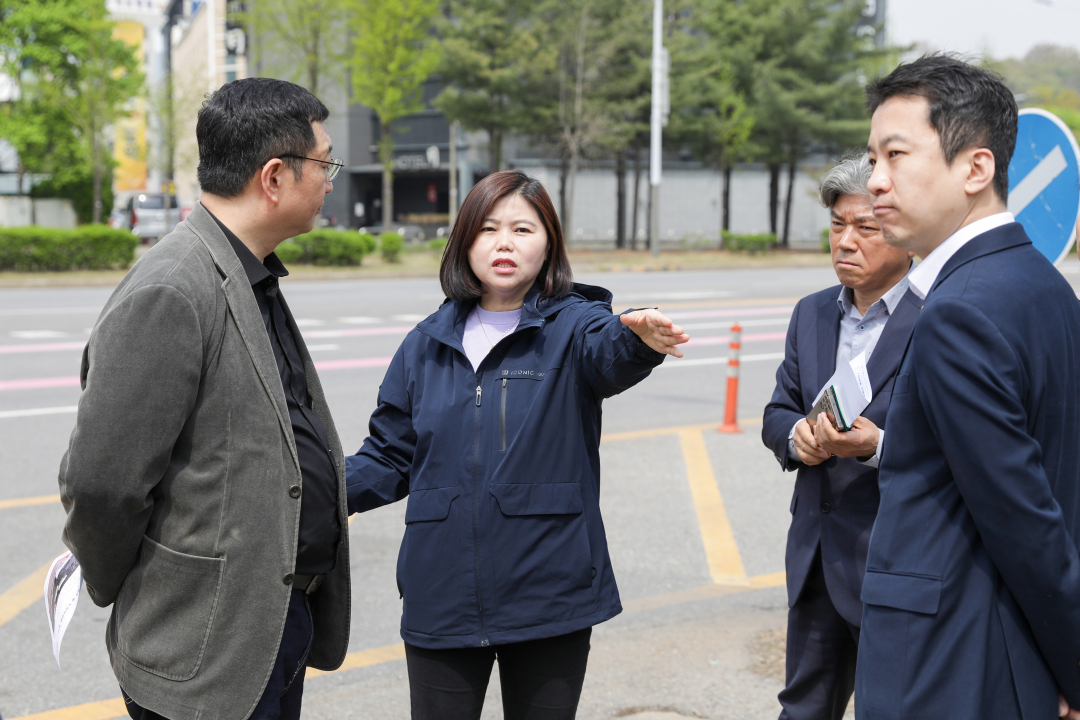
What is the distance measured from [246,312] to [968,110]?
1.50 meters

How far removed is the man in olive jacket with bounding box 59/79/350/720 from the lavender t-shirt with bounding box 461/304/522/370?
0.51m

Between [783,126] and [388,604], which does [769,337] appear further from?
Answer: [783,126]

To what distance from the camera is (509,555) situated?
2.36 m

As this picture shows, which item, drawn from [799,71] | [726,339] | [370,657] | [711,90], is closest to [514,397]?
[370,657]

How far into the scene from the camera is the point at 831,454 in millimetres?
2506

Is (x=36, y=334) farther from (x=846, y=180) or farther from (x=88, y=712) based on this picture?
(x=846, y=180)

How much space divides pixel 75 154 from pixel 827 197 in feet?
108

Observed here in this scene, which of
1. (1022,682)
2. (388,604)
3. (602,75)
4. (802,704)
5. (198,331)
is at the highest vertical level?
(602,75)

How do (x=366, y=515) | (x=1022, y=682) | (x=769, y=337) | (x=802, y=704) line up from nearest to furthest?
(x=1022, y=682) → (x=802, y=704) → (x=366, y=515) → (x=769, y=337)

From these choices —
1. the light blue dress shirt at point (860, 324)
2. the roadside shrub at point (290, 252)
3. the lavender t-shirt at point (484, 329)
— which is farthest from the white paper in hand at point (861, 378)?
the roadside shrub at point (290, 252)

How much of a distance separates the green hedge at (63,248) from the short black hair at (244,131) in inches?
846

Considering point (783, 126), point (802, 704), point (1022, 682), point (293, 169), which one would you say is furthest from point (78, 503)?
point (783, 126)

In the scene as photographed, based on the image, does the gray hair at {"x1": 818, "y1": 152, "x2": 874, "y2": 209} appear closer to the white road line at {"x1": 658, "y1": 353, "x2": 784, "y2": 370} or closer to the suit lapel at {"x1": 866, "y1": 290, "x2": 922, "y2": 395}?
the suit lapel at {"x1": 866, "y1": 290, "x2": 922, "y2": 395}

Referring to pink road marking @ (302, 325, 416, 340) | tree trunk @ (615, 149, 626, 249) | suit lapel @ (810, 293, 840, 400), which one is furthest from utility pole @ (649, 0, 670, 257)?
suit lapel @ (810, 293, 840, 400)
